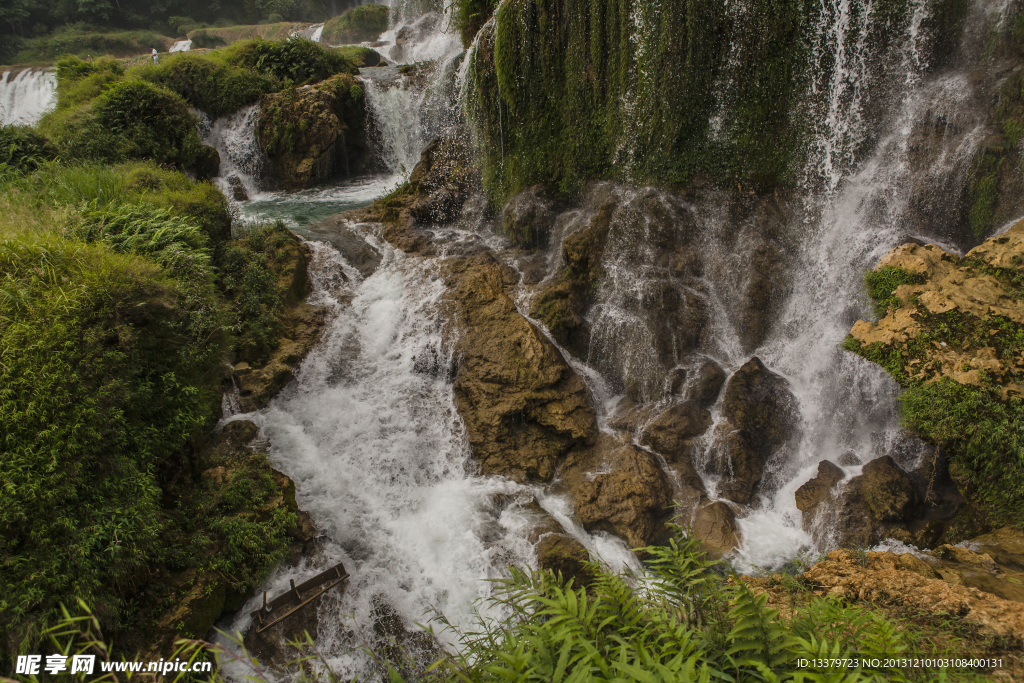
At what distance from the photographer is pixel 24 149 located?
9633 millimetres

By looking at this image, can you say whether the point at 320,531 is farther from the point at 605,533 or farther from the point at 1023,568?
the point at 1023,568

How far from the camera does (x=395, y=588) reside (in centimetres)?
607

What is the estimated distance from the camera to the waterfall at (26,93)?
59.7 feet

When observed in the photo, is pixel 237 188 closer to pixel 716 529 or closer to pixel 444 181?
pixel 444 181

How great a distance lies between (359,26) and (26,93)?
15.7 m

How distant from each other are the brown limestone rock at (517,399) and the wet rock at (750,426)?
2074 millimetres

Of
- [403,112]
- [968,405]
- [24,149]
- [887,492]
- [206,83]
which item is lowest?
[887,492]

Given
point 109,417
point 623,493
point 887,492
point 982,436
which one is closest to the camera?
point 109,417

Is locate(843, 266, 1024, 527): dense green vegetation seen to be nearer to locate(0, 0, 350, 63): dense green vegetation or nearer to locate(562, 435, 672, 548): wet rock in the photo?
locate(562, 435, 672, 548): wet rock

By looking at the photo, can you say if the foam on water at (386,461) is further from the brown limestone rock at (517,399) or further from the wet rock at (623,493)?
the wet rock at (623,493)

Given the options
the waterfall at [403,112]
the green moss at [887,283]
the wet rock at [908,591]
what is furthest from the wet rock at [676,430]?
the waterfall at [403,112]

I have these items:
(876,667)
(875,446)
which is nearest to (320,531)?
(876,667)

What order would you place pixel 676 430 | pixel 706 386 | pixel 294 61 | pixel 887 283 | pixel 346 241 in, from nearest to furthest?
pixel 676 430 → pixel 887 283 → pixel 706 386 → pixel 346 241 → pixel 294 61

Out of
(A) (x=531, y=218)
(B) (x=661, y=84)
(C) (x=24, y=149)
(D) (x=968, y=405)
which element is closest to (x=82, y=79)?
(C) (x=24, y=149)
